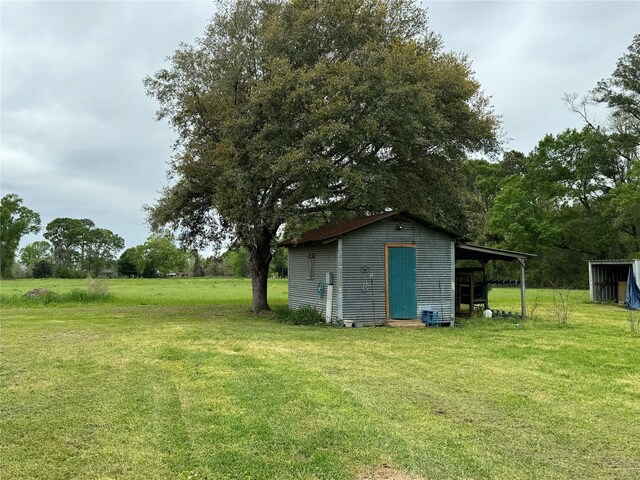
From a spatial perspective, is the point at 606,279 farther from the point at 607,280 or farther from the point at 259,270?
the point at 259,270

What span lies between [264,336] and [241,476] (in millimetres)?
7815

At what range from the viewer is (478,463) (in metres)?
4.02

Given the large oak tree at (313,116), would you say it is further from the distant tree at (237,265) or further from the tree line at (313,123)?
the distant tree at (237,265)

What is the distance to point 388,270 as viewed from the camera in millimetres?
14477

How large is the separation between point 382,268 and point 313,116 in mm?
4720

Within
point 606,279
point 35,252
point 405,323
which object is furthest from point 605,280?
point 35,252

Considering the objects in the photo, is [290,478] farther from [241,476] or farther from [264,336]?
[264,336]

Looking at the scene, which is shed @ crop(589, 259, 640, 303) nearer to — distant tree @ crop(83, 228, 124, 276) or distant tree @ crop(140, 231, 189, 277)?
distant tree @ crop(140, 231, 189, 277)

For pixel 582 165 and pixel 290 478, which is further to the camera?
pixel 582 165

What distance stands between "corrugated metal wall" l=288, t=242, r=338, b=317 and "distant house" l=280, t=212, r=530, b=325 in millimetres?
62

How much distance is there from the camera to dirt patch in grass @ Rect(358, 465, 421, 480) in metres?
3.73

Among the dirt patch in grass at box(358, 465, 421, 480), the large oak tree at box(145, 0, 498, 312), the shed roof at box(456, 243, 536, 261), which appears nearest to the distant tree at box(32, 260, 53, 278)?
the large oak tree at box(145, 0, 498, 312)

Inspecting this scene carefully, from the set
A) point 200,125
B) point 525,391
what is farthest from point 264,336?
point 200,125

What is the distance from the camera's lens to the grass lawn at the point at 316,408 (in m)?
4.02
